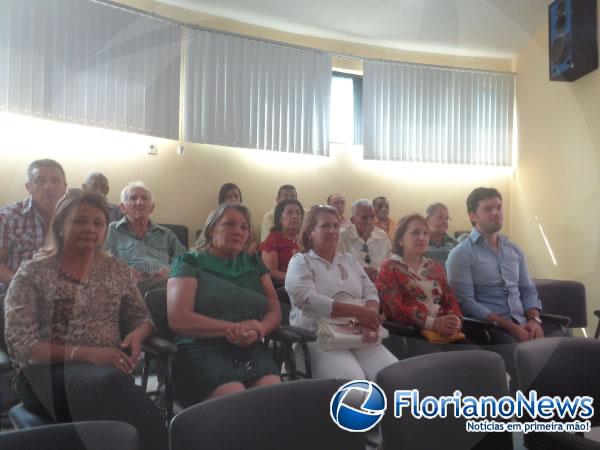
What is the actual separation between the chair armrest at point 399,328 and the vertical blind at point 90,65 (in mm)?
2741

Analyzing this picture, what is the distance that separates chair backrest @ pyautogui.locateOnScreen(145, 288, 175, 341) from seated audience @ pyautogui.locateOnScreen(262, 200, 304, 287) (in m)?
1.00

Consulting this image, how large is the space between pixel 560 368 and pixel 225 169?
3449 millimetres

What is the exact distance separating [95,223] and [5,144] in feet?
7.66

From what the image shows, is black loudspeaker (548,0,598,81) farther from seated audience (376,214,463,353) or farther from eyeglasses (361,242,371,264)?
seated audience (376,214,463,353)

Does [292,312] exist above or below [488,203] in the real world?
below

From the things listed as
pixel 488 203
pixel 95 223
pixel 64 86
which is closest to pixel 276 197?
pixel 64 86

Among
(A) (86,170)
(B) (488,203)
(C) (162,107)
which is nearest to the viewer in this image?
(B) (488,203)

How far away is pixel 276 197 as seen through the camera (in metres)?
4.56

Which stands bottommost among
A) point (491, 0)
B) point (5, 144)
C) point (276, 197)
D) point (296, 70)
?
point (276, 197)

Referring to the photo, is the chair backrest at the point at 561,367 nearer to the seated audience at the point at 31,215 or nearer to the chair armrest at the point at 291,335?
the chair armrest at the point at 291,335

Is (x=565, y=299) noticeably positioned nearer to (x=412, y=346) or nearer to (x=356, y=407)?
(x=412, y=346)

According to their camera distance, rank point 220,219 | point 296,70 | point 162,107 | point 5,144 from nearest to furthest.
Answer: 1. point 220,219
2. point 5,144
3. point 162,107
4. point 296,70

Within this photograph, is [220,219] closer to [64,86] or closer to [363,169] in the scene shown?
[64,86]

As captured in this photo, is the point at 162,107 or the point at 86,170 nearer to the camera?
the point at 86,170
